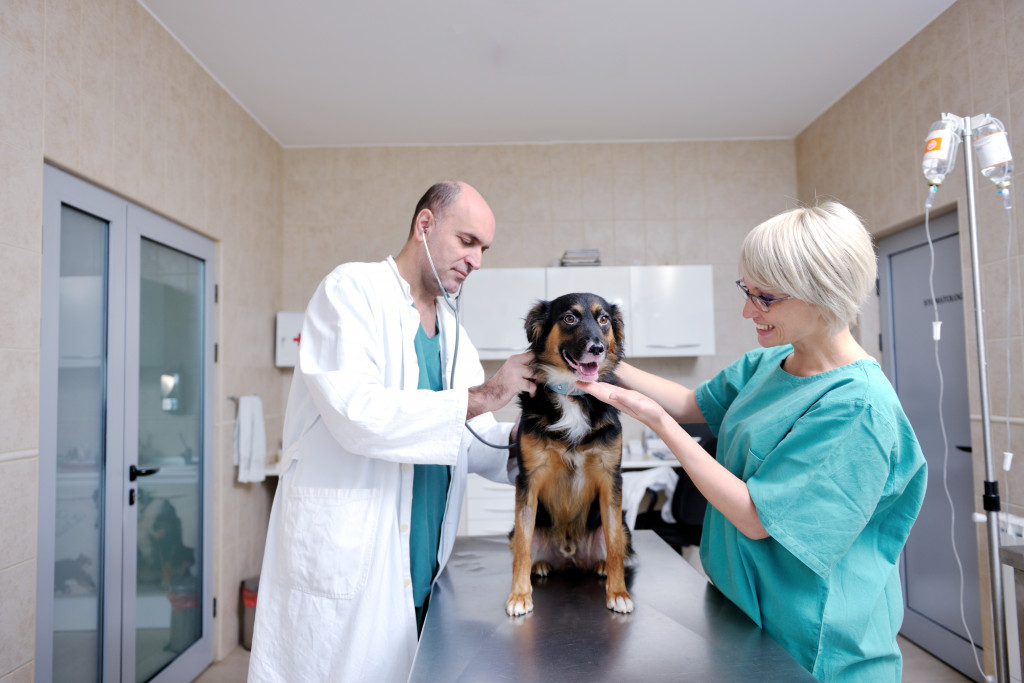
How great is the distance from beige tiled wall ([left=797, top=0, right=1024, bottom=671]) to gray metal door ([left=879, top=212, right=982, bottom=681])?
14cm

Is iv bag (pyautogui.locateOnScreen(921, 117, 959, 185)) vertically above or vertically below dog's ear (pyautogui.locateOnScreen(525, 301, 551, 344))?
above

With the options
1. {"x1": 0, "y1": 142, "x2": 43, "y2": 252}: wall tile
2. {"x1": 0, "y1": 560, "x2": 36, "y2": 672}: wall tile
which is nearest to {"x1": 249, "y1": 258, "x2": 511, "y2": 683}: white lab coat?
{"x1": 0, "y1": 560, "x2": 36, "y2": 672}: wall tile

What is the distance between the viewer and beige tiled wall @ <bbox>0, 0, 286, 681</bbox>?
7.16ft

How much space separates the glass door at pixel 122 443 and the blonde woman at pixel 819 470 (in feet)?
8.11

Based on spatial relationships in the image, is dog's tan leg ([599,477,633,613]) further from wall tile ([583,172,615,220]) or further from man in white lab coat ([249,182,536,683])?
wall tile ([583,172,615,220])

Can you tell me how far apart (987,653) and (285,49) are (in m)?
4.98

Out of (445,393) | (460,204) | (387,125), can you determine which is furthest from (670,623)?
(387,125)

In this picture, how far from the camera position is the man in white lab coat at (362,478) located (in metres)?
1.40

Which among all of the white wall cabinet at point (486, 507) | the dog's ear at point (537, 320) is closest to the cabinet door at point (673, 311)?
the white wall cabinet at point (486, 507)

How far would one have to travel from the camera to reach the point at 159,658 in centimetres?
325

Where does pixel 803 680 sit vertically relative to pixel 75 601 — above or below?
above

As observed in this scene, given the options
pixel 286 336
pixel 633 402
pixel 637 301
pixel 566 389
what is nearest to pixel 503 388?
pixel 566 389

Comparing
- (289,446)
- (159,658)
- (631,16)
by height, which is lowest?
(159,658)

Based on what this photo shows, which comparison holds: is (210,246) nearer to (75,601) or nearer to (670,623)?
(75,601)
